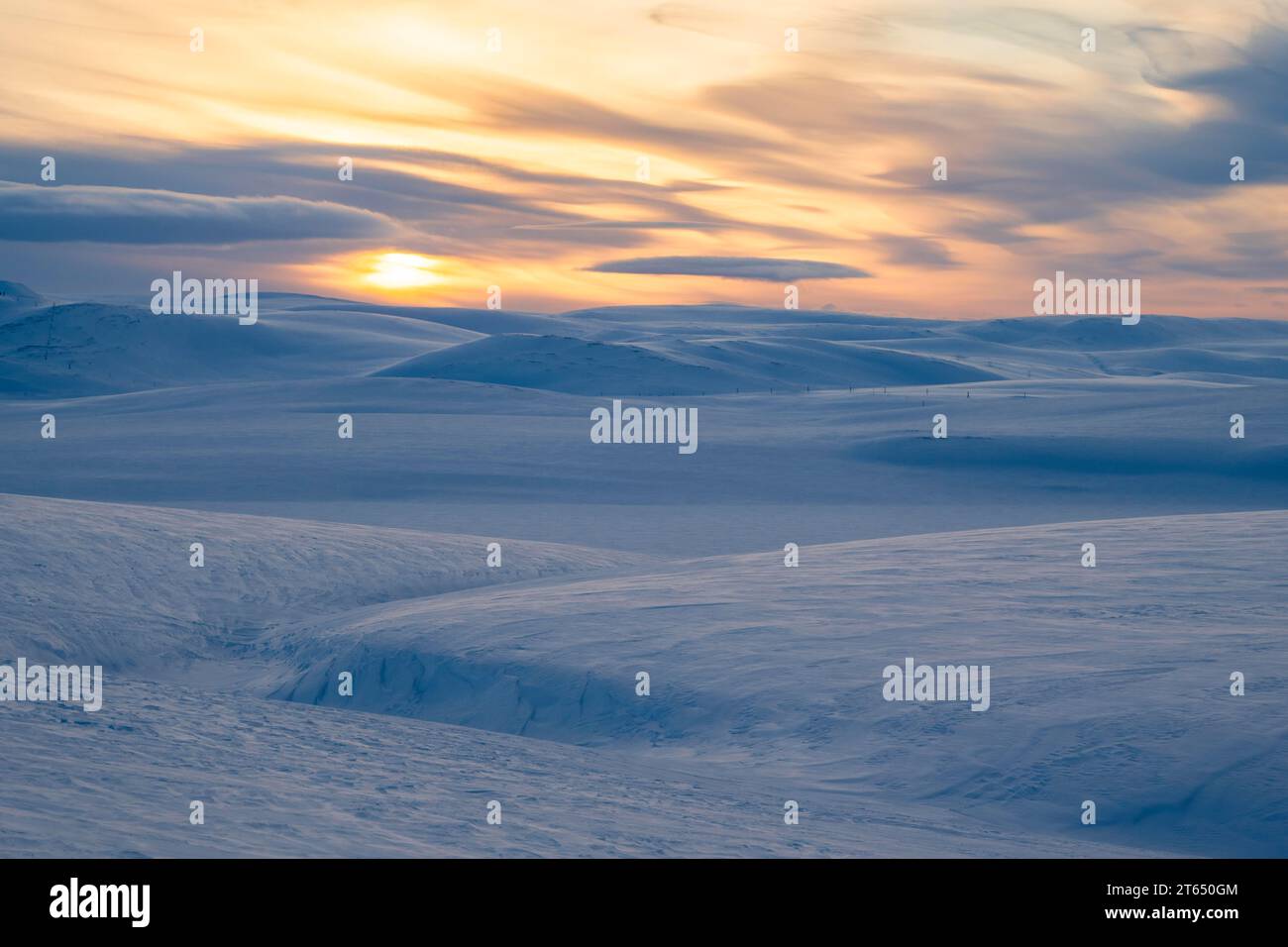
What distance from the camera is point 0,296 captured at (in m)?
91.9

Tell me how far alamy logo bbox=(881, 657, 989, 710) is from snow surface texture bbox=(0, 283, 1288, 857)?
17 centimetres

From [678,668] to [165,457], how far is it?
74.7ft

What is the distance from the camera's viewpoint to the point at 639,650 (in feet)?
36.7

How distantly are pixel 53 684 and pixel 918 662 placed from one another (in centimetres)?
697

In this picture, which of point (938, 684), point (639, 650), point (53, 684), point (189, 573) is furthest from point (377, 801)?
point (189, 573)

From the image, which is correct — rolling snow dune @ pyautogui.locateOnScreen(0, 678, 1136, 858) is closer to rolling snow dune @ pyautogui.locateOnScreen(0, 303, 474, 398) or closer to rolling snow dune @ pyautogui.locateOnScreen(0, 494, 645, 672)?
rolling snow dune @ pyautogui.locateOnScreen(0, 494, 645, 672)

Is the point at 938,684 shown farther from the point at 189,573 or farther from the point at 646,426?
the point at 646,426

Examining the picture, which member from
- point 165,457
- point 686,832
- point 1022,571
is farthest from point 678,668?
point 165,457

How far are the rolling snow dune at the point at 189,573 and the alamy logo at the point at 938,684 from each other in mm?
6869

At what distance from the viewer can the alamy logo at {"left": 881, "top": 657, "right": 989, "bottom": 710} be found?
947 cm

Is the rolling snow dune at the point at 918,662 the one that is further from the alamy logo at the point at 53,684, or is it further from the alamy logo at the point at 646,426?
the alamy logo at the point at 646,426
